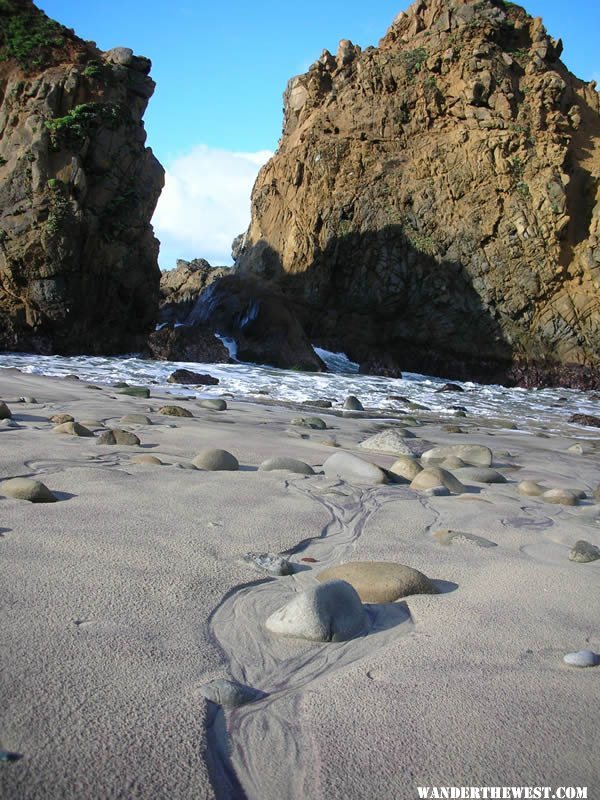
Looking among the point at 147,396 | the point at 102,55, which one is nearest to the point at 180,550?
the point at 147,396

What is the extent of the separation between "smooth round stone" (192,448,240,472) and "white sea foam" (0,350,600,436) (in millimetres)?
5976

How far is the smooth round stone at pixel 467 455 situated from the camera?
4.34 m

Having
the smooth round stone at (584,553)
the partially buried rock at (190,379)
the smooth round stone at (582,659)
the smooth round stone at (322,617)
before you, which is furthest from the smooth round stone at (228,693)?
the partially buried rock at (190,379)

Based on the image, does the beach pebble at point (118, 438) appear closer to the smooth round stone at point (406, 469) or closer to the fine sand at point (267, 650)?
the fine sand at point (267, 650)

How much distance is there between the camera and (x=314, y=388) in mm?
11750

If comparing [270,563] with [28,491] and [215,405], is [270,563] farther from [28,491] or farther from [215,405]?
[215,405]

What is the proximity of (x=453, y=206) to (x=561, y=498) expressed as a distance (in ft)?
65.1

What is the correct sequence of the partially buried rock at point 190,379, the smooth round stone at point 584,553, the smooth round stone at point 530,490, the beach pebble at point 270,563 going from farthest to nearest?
1. the partially buried rock at point 190,379
2. the smooth round stone at point 530,490
3. the smooth round stone at point 584,553
4. the beach pebble at point 270,563

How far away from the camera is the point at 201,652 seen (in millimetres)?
1333

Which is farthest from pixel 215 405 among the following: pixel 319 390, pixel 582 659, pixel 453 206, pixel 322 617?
pixel 453 206

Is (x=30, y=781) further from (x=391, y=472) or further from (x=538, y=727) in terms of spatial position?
(x=391, y=472)

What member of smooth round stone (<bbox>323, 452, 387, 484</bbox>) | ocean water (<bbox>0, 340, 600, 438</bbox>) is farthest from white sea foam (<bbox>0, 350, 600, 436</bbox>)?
smooth round stone (<bbox>323, 452, 387, 484</bbox>)

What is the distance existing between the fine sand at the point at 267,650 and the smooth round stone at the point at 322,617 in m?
0.03

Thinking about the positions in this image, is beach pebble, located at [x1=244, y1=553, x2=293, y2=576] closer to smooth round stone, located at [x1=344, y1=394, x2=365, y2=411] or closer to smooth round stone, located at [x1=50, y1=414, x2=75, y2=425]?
smooth round stone, located at [x1=50, y1=414, x2=75, y2=425]
